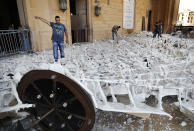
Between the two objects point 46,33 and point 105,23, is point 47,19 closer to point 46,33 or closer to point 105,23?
point 46,33

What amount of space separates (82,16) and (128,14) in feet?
24.4

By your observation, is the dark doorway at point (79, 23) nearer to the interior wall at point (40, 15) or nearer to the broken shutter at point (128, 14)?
the interior wall at point (40, 15)

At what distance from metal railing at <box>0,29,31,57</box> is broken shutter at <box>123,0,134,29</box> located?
11.4 metres

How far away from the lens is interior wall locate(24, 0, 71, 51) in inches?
275

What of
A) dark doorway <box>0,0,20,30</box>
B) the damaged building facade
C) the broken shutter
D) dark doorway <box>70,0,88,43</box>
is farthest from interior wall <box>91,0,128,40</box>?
dark doorway <box>0,0,20,30</box>

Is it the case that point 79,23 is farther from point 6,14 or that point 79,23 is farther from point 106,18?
point 6,14

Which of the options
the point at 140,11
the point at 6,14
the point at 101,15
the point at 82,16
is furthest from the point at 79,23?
the point at 140,11

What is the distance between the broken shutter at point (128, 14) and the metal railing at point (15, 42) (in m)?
11.4

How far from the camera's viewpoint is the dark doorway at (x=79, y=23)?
1066cm

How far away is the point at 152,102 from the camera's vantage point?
10.3 ft

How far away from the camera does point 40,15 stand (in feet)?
24.3

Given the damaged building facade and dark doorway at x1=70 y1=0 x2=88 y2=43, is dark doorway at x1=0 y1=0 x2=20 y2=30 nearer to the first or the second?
the damaged building facade

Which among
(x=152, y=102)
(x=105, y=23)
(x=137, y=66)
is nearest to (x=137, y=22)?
(x=105, y=23)

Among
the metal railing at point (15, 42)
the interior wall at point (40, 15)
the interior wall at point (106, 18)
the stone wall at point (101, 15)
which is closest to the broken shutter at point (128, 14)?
the stone wall at point (101, 15)
